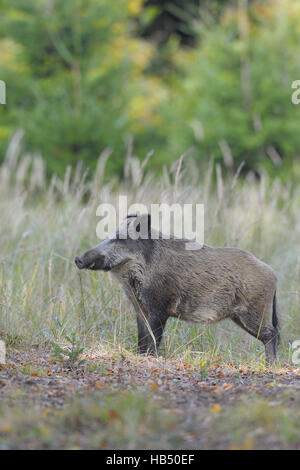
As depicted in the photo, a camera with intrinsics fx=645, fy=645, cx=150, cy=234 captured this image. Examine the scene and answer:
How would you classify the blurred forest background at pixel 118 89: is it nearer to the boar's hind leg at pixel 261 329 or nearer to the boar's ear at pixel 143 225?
the boar's ear at pixel 143 225

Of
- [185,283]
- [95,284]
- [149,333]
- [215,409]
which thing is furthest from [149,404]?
[95,284]

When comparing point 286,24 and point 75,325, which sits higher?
point 286,24

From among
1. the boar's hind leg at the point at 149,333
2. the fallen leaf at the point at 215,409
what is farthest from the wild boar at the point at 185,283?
the fallen leaf at the point at 215,409

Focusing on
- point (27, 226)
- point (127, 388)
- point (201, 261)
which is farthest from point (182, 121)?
point (127, 388)

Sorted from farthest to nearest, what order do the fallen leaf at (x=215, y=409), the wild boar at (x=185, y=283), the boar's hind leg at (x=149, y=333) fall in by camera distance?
the wild boar at (x=185, y=283) < the boar's hind leg at (x=149, y=333) < the fallen leaf at (x=215, y=409)

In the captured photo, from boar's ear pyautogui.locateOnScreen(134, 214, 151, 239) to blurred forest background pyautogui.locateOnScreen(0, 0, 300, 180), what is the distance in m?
7.88

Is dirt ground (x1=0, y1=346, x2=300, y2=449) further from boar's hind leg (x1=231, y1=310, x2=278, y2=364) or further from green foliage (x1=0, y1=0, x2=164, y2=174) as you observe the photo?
green foliage (x1=0, y1=0, x2=164, y2=174)

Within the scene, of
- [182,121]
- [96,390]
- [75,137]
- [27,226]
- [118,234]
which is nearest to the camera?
[96,390]

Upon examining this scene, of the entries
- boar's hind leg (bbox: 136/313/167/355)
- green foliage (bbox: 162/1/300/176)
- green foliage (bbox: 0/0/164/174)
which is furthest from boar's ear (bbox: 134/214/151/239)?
green foliage (bbox: 162/1/300/176)

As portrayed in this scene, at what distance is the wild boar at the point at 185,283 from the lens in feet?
15.9

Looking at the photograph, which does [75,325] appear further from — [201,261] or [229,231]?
[229,231]

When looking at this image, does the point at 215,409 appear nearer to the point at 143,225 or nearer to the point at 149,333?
the point at 149,333
